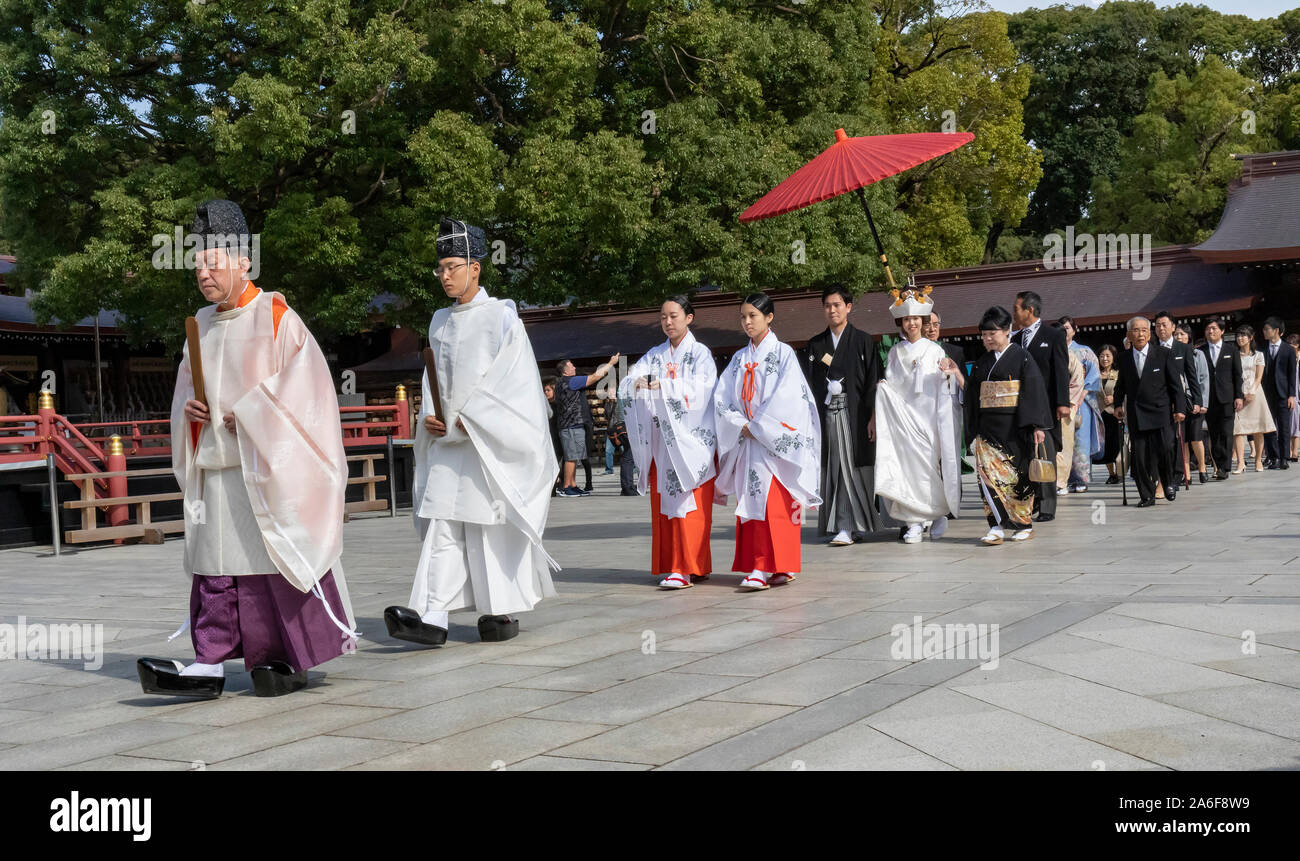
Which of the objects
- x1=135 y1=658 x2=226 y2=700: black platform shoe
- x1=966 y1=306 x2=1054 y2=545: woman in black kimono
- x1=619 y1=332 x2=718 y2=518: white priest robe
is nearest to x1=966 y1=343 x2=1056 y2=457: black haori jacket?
x1=966 y1=306 x2=1054 y2=545: woman in black kimono

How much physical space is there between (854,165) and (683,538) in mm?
3500

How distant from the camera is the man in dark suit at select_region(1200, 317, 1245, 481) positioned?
14750 mm

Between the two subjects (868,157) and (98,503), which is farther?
(98,503)

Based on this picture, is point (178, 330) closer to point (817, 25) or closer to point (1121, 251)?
point (817, 25)

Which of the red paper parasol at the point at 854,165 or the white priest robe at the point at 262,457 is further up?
the red paper parasol at the point at 854,165

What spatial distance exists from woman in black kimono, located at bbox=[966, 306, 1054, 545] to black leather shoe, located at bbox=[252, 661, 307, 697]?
18.4 feet

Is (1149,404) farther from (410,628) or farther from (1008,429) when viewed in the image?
(410,628)

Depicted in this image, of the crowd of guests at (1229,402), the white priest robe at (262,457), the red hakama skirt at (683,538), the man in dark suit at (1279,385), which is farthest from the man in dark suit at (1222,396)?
the white priest robe at (262,457)

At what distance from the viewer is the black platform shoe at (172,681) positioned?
4770 mm

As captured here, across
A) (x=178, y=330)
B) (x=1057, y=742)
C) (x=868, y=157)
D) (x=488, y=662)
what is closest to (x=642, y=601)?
(x=488, y=662)

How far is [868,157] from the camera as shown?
944cm

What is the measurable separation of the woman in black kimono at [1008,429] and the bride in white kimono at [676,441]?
2.51 metres

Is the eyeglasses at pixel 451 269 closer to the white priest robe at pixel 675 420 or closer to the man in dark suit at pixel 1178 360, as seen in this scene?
the white priest robe at pixel 675 420

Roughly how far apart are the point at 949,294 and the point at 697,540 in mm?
20086
